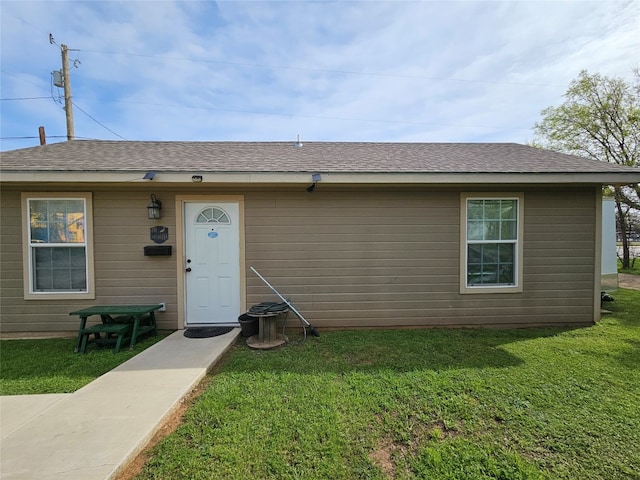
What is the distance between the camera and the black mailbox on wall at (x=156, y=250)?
4.44 meters

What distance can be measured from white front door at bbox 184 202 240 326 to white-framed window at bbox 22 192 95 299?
1.52 m

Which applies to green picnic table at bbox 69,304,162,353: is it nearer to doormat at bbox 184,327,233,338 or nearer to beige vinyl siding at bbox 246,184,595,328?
doormat at bbox 184,327,233,338

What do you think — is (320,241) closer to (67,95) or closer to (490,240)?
(490,240)

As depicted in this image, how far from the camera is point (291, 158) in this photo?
16.7 feet

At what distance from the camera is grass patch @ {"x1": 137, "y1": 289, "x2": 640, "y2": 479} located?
1.87 meters

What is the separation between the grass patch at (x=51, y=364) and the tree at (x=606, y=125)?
57.3 ft

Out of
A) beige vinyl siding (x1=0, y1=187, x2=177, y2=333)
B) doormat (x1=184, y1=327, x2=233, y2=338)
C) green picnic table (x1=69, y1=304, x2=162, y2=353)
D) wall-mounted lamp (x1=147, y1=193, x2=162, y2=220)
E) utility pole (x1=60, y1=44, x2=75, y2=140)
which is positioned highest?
utility pole (x1=60, y1=44, x2=75, y2=140)

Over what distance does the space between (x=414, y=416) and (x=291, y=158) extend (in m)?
4.25

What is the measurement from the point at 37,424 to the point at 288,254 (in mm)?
3223

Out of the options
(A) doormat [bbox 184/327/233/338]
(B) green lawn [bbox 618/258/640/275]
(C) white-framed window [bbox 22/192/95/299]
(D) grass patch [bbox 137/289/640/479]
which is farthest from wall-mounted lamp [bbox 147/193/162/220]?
(B) green lawn [bbox 618/258/640/275]

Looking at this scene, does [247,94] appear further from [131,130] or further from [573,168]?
[573,168]

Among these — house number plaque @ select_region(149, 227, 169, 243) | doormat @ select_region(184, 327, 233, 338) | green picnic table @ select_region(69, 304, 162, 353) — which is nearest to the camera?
green picnic table @ select_region(69, 304, 162, 353)

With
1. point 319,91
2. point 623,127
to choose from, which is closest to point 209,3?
point 319,91

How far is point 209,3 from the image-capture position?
6.22 metres
